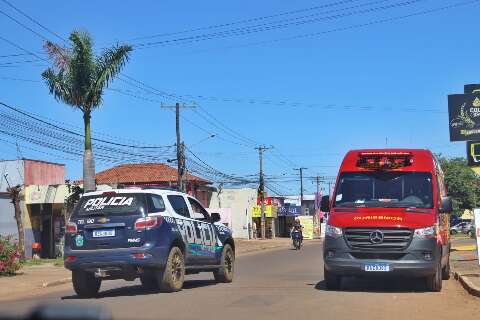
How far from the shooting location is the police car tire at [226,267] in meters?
15.4

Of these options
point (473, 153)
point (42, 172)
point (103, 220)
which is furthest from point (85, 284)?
point (42, 172)

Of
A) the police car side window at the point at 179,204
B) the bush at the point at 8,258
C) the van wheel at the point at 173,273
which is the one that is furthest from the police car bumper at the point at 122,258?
the bush at the point at 8,258

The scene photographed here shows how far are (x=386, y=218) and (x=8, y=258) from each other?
1158cm

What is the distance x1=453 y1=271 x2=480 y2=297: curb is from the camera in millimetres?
12109

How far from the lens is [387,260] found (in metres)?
12.4

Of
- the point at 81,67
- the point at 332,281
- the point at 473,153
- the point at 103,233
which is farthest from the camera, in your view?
the point at 81,67

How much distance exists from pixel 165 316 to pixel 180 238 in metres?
3.79

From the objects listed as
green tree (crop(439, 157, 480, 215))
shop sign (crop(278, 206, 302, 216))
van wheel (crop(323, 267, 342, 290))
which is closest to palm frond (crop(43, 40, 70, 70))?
van wheel (crop(323, 267, 342, 290))

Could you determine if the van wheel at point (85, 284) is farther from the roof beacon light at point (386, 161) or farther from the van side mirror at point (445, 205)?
the van side mirror at point (445, 205)

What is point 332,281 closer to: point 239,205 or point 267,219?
point 239,205

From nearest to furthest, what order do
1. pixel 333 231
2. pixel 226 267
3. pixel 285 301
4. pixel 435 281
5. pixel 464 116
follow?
pixel 285 301 → pixel 435 281 → pixel 333 231 → pixel 226 267 → pixel 464 116

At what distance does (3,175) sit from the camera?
38.7 meters

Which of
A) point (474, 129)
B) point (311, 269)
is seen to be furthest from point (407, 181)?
point (474, 129)

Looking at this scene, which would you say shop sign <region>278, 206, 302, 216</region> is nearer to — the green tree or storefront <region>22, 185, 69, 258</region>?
the green tree
